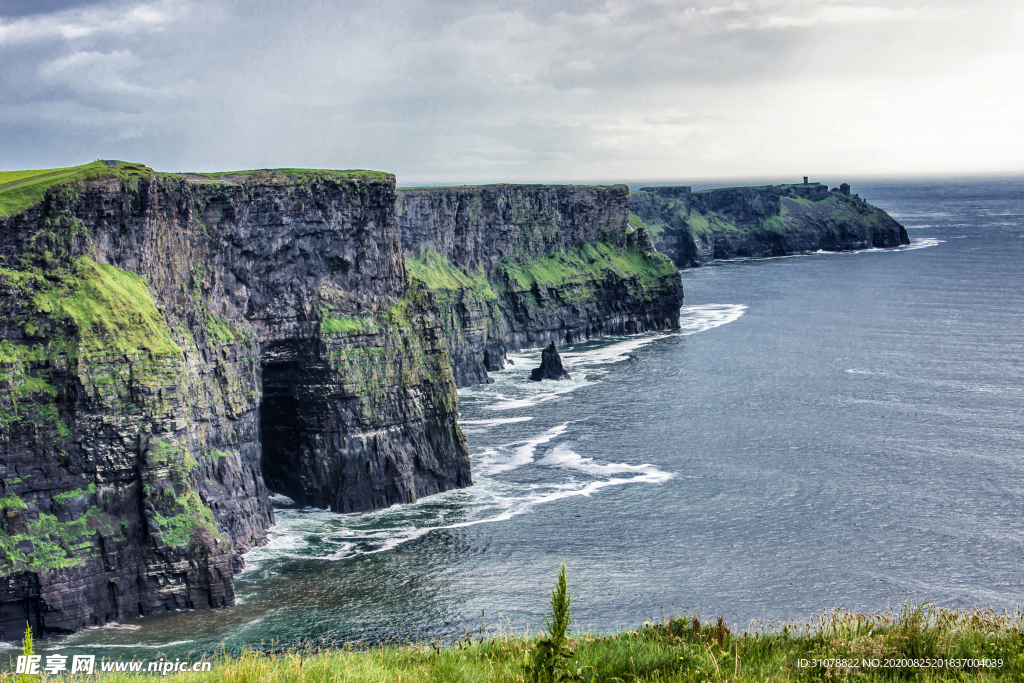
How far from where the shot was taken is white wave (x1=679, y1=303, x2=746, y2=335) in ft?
495

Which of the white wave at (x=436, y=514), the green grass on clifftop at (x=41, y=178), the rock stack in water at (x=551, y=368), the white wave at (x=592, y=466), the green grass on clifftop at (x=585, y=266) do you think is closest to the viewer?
the green grass on clifftop at (x=41, y=178)

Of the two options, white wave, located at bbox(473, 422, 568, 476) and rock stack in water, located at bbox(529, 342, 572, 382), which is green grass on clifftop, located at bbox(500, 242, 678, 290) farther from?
white wave, located at bbox(473, 422, 568, 476)

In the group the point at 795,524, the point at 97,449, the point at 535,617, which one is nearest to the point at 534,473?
the point at 795,524

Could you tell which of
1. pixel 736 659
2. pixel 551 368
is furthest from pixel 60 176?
pixel 551 368

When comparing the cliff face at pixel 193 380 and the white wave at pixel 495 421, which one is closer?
the cliff face at pixel 193 380

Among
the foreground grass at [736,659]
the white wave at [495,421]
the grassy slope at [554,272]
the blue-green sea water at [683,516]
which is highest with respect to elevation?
the grassy slope at [554,272]

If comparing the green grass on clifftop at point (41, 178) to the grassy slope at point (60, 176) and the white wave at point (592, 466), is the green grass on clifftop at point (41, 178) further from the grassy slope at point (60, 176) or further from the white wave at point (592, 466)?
the white wave at point (592, 466)

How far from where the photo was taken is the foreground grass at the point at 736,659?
18.9 m

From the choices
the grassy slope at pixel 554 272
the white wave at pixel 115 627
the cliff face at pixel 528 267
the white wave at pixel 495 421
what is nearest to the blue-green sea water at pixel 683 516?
the white wave at pixel 115 627

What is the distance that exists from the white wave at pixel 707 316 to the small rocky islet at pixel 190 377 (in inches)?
3359

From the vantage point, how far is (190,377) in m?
56.1

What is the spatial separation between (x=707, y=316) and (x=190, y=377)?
119 meters

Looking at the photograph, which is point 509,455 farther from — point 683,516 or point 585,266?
point 585,266

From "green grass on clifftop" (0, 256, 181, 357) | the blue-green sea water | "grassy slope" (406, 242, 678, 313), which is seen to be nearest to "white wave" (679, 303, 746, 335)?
"grassy slope" (406, 242, 678, 313)
